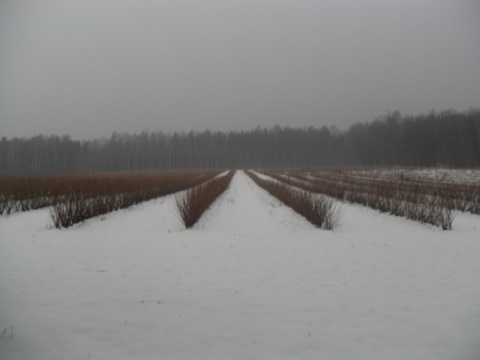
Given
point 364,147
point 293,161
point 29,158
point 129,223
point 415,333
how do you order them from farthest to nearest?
1. point 293,161
2. point 364,147
3. point 29,158
4. point 129,223
5. point 415,333

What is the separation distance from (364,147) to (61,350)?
281 feet

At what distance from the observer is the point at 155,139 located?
379 feet

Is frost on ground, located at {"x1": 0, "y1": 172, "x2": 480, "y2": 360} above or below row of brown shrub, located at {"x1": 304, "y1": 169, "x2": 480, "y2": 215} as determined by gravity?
below

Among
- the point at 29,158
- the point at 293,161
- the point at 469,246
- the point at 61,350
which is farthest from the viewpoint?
the point at 293,161

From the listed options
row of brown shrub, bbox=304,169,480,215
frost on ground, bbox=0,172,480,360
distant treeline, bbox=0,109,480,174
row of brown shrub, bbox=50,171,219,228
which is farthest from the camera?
distant treeline, bbox=0,109,480,174

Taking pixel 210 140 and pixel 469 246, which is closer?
pixel 469 246

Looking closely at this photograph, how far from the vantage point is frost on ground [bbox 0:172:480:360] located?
254 centimetres

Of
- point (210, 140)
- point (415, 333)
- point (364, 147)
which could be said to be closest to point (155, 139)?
point (210, 140)

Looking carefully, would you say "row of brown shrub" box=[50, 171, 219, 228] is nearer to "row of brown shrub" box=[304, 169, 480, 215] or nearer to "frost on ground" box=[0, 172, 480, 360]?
"frost on ground" box=[0, 172, 480, 360]

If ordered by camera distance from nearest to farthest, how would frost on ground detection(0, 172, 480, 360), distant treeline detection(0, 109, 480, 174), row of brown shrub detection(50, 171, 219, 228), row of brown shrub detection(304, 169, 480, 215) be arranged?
1. frost on ground detection(0, 172, 480, 360)
2. row of brown shrub detection(50, 171, 219, 228)
3. row of brown shrub detection(304, 169, 480, 215)
4. distant treeline detection(0, 109, 480, 174)

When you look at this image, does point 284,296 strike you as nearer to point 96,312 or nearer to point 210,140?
point 96,312

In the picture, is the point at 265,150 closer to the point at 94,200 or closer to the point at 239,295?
the point at 94,200

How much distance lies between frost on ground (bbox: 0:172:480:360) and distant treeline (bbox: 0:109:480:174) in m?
55.4

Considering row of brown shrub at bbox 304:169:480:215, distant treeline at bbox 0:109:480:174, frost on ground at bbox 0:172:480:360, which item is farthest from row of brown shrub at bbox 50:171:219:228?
distant treeline at bbox 0:109:480:174
